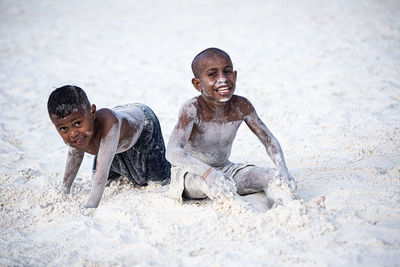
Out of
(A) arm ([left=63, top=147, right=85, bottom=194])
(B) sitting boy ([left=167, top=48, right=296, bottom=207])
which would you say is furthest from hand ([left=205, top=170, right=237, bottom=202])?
(A) arm ([left=63, top=147, right=85, bottom=194])

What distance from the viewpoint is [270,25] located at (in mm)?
8008

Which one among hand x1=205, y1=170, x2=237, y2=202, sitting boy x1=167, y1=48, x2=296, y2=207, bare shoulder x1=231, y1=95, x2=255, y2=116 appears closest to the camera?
hand x1=205, y1=170, x2=237, y2=202

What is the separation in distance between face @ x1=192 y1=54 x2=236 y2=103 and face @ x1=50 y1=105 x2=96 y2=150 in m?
0.82

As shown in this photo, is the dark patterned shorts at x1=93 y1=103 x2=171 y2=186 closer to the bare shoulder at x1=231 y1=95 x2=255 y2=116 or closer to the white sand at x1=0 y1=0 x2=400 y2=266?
the white sand at x1=0 y1=0 x2=400 y2=266

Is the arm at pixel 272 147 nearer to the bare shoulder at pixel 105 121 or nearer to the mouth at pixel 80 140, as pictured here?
the bare shoulder at pixel 105 121

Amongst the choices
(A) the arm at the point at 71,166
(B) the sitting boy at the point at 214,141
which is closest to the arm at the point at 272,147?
(B) the sitting boy at the point at 214,141

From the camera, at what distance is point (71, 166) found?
9.92ft

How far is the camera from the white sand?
6.70ft

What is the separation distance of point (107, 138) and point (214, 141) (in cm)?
74

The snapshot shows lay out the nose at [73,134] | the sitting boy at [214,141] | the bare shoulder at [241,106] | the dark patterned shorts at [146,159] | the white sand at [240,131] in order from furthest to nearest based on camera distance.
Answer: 1. the dark patterned shorts at [146,159]
2. the bare shoulder at [241,106]
3. the nose at [73,134]
4. the sitting boy at [214,141]
5. the white sand at [240,131]

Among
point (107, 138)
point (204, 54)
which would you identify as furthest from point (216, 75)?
point (107, 138)

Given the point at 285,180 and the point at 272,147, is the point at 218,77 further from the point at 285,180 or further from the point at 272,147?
the point at 285,180

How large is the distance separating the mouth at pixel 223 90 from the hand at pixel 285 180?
2.00ft

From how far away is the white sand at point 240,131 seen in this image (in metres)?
2.04
